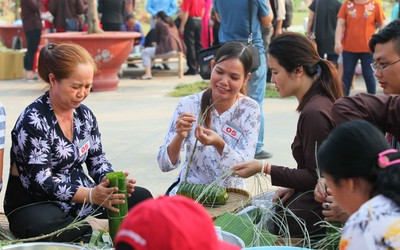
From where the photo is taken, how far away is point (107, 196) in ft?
9.63

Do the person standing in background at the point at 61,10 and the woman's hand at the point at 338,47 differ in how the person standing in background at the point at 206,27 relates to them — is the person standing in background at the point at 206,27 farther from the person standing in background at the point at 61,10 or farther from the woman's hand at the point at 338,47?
the woman's hand at the point at 338,47

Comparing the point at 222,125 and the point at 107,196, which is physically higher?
the point at 222,125

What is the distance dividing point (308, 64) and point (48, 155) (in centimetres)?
129

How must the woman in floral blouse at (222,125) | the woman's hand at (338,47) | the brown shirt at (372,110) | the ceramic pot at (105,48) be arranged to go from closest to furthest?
1. the brown shirt at (372,110)
2. the woman in floral blouse at (222,125)
3. the woman's hand at (338,47)
4. the ceramic pot at (105,48)

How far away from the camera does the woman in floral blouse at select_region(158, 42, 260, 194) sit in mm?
3488

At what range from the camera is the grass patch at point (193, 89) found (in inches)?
349

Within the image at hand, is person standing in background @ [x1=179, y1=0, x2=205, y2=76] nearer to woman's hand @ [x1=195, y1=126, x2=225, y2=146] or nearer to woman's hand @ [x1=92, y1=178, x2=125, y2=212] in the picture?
woman's hand @ [x1=195, y1=126, x2=225, y2=146]

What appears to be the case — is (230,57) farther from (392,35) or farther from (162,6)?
(162,6)

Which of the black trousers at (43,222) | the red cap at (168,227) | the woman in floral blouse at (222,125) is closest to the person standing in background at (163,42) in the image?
the woman in floral blouse at (222,125)

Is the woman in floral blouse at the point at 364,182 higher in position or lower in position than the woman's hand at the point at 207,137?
higher

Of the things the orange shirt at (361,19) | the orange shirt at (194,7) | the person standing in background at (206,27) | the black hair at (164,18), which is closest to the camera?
the orange shirt at (361,19)

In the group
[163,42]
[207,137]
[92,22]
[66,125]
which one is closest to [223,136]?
[207,137]

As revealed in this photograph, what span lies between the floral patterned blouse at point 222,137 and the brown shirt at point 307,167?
441 mm

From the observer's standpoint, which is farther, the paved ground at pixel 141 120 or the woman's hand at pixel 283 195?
the paved ground at pixel 141 120
